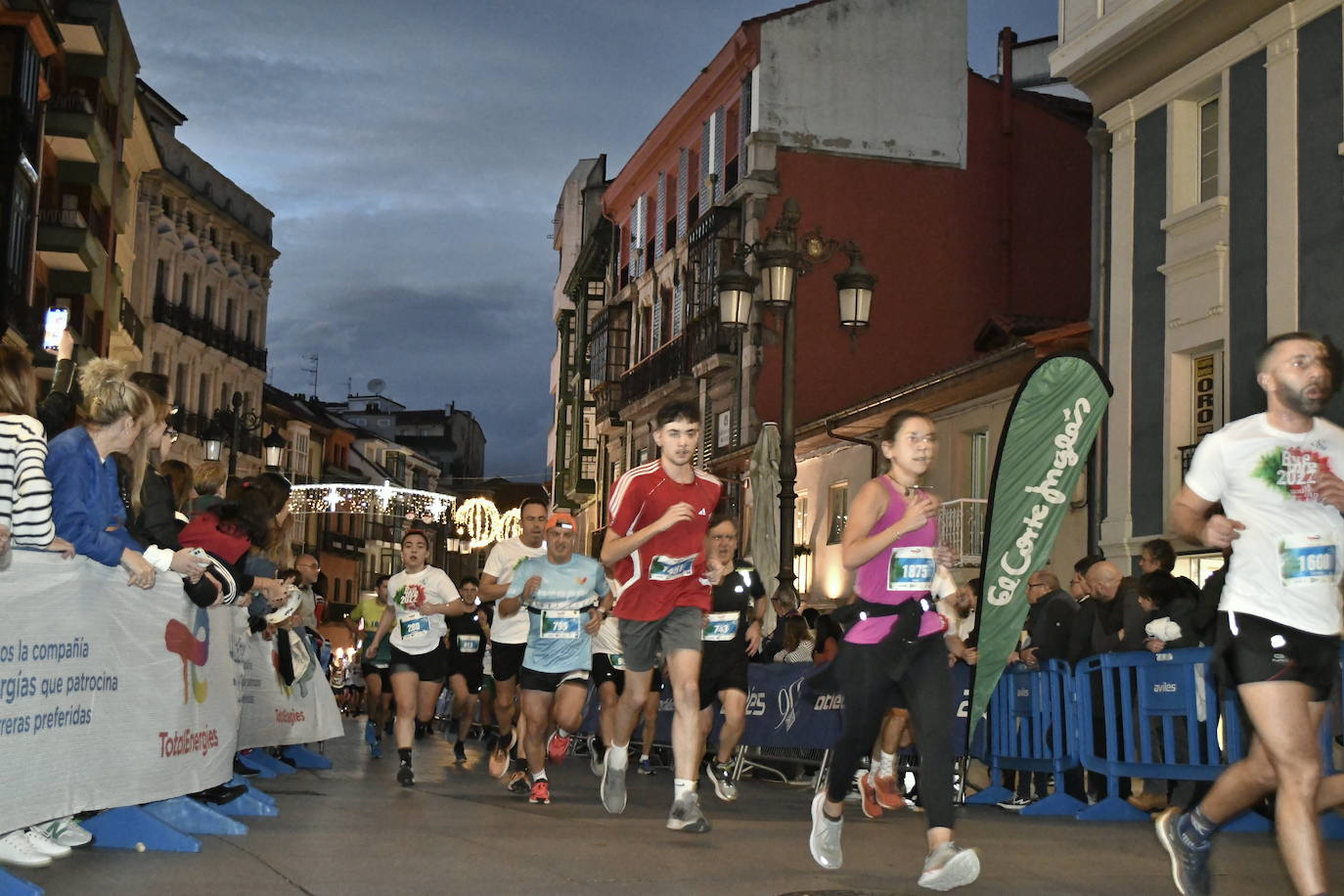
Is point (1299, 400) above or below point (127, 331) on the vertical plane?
below

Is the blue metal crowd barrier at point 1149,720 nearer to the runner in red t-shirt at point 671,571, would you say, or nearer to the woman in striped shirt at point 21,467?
the runner in red t-shirt at point 671,571

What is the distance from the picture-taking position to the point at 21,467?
6996 millimetres

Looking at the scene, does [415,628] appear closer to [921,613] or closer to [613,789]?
[613,789]

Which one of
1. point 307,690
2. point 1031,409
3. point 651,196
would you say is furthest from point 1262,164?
point 651,196

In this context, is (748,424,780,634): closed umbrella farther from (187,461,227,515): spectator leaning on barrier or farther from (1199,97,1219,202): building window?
(187,461,227,515): spectator leaning on barrier

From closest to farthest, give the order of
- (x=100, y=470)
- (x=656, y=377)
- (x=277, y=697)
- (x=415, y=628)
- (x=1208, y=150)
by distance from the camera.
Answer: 1. (x=100, y=470)
2. (x=277, y=697)
3. (x=415, y=628)
4. (x=1208, y=150)
5. (x=656, y=377)

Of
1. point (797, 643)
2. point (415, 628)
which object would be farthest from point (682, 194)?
point (415, 628)

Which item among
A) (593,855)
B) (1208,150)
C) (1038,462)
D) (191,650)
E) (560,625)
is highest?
(1208,150)

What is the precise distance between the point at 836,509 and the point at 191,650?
25.7m

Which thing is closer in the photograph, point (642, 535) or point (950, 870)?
point (950, 870)

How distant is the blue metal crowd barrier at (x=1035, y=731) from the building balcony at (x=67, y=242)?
3239 cm

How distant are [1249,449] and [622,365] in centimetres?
4411

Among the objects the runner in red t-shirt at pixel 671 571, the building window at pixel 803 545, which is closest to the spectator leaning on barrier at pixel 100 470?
the runner in red t-shirt at pixel 671 571

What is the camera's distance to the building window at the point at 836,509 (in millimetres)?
33531
